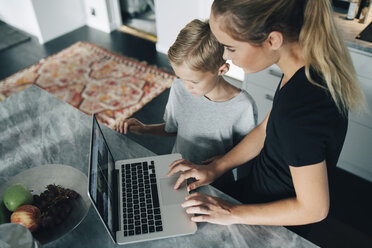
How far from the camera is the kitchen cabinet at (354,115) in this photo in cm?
180

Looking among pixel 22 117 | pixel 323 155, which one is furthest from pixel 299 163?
pixel 22 117

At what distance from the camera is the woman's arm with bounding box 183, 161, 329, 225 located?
832 millimetres

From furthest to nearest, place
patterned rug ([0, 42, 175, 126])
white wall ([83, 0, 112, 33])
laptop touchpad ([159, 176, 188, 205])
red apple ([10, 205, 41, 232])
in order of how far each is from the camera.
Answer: white wall ([83, 0, 112, 33]) → patterned rug ([0, 42, 175, 126]) → laptop touchpad ([159, 176, 188, 205]) → red apple ([10, 205, 41, 232])

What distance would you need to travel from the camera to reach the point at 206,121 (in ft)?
4.31

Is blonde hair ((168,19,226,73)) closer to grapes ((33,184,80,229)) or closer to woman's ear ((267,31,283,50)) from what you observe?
woman's ear ((267,31,283,50))

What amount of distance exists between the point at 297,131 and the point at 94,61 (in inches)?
120

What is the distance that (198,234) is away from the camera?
95 cm

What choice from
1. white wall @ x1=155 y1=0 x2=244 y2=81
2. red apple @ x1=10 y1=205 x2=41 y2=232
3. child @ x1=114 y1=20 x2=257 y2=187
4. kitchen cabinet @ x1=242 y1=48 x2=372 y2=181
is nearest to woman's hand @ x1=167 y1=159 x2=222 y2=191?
child @ x1=114 y1=20 x2=257 y2=187

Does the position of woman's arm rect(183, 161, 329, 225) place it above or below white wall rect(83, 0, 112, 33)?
above

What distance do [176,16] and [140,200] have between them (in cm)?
251

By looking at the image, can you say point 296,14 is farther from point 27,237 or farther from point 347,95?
point 27,237

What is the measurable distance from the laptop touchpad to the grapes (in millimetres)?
277

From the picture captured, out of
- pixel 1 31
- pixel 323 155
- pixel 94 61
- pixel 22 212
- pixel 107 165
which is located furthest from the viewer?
pixel 1 31

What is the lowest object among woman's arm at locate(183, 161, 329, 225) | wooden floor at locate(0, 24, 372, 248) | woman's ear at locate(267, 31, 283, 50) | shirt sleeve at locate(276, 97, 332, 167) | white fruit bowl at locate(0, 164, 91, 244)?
wooden floor at locate(0, 24, 372, 248)
